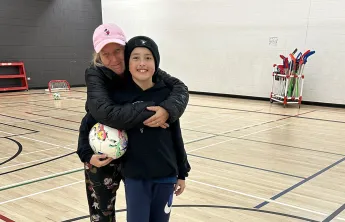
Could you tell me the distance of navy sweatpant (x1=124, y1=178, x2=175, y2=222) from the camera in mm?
1523

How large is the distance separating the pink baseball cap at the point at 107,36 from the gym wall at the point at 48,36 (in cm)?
1140

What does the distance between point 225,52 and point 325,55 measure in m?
2.96

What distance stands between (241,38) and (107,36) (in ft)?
30.6

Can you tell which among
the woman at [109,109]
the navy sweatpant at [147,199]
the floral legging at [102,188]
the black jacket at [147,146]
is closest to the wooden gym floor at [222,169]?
the floral legging at [102,188]

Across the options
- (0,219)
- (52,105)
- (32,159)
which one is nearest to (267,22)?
(52,105)

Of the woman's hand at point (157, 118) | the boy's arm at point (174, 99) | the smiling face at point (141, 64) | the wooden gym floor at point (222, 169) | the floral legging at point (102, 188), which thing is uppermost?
the smiling face at point (141, 64)

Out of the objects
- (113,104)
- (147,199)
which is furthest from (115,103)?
(147,199)

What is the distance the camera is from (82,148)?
1688 millimetres

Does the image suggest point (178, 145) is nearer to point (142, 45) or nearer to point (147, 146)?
point (147, 146)

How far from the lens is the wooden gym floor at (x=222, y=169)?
280 centimetres

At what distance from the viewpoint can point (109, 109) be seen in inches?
58.1

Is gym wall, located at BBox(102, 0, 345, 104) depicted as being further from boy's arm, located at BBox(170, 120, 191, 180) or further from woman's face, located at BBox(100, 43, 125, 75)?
woman's face, located at BBox(100, 43, 125, 75)

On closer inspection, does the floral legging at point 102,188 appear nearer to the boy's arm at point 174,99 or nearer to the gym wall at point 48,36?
the boy's arm at point 174,99

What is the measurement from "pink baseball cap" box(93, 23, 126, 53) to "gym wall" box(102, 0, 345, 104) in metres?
8.38
